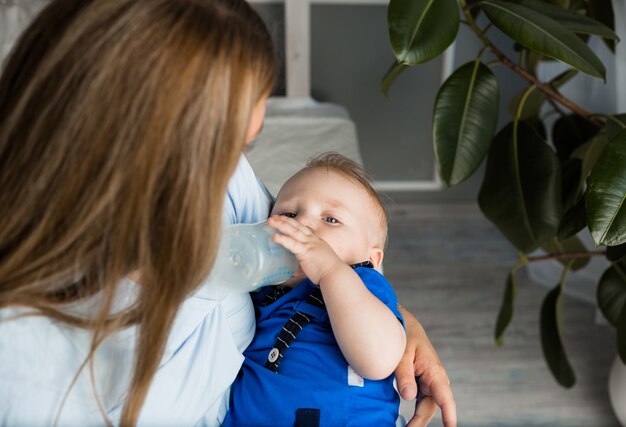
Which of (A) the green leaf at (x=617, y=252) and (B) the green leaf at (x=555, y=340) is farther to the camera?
(B) the green leaf at (x=555, y=340)

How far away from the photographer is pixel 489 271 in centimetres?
289

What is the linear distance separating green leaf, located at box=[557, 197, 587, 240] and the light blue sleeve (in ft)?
2.24

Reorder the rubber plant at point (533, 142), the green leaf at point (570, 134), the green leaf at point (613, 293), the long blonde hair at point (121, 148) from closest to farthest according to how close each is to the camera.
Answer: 1. the long blonde hair at point (121, 148)
2. the rubber plant at point (533, 142)
3. the green leaf at point (613, 293)
4. the green leaf at point (570, 134)

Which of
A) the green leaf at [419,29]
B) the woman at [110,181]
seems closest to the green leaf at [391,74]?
the green leaf at [419,29]

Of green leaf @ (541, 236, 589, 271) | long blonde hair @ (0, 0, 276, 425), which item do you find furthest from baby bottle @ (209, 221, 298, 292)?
green leaf @ (541, 236, 589, 271)

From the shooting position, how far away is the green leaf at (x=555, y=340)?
191cm

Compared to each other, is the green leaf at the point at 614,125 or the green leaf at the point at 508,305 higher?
the green leaf at the point at 614,125

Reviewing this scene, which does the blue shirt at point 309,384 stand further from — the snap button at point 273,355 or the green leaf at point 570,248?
the green leaf at point 570,248

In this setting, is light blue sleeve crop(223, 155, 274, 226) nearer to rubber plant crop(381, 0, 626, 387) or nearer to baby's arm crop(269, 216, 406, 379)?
baby's arm crop(269, 216, 406, 379)

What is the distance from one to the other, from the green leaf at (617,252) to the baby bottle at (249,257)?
874 millimetres

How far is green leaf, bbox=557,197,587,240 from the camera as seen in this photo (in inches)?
56.5

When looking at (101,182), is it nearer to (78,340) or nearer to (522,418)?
(78,340)

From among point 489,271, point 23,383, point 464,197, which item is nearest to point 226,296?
point 23,383

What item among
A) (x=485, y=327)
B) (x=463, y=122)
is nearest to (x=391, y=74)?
(x=463, y=122)
